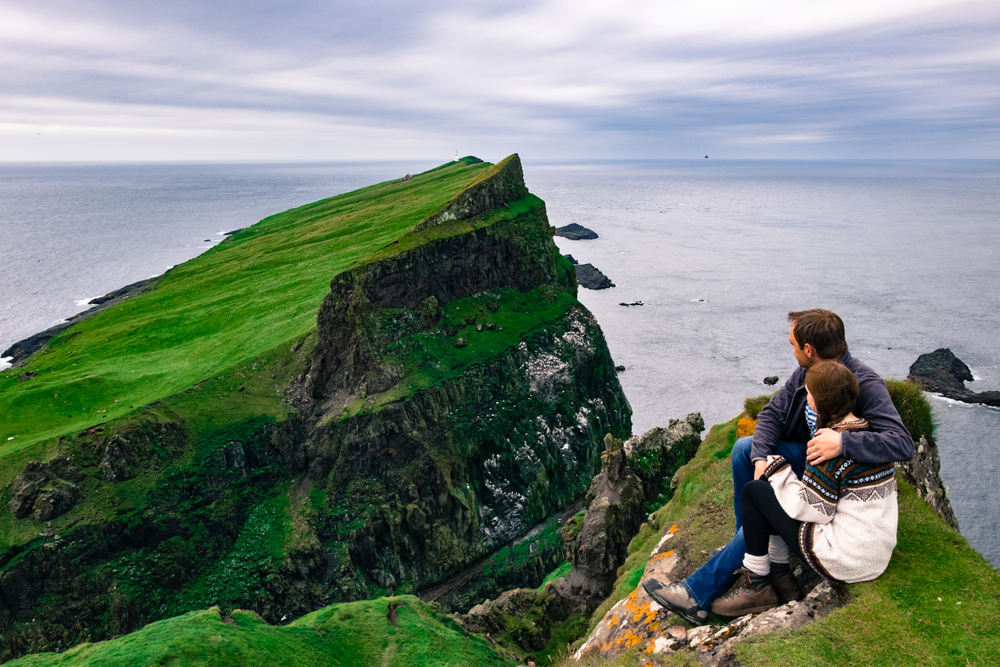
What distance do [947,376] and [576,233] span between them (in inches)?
4046

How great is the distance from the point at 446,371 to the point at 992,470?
151 ft

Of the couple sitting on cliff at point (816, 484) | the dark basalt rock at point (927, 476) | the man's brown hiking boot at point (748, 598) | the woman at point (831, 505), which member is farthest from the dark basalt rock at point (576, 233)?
the woman at point (831, 505)

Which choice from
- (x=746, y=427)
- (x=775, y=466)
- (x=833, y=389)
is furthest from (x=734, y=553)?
(x=746, y=427)

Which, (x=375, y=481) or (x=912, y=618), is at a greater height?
(x=912, y=618)

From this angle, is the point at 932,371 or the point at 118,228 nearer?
the point at 932,371

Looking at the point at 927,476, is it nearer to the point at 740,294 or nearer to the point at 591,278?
the point at 591,278

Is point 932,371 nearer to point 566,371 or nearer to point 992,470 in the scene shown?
point 992,470

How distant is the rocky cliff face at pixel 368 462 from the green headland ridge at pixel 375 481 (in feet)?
0.50

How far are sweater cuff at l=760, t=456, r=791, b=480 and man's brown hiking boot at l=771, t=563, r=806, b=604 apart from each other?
4.60ft

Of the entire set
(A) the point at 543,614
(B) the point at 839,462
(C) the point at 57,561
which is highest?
(B) the point at 839,462

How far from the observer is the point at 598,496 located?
22.7 m

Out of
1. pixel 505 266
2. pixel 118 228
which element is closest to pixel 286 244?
pixel 505 266

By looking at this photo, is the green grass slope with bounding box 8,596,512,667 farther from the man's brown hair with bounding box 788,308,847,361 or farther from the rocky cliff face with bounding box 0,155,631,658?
the rocky cliff face with bounding box 0,155,631,658

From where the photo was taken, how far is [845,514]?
751 centimetres
